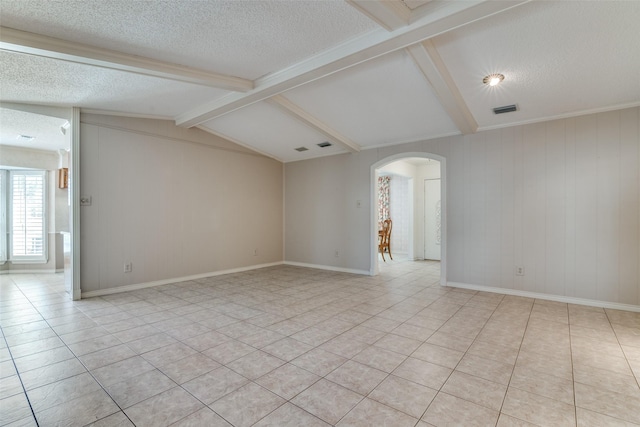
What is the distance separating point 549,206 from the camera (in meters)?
4.11

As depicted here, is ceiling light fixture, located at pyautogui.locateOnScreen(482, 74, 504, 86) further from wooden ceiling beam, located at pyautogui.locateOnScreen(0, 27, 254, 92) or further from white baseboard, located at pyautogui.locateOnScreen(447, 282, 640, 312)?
white baseboard, located at pyautogui.locateOnScreen(447, 282, 640, 312)

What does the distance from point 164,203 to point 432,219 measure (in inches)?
246

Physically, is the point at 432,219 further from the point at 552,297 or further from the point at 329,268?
the point at 552,297

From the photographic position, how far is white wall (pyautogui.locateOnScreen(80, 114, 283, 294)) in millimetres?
4363

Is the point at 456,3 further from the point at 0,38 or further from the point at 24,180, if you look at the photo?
the point at 24,180

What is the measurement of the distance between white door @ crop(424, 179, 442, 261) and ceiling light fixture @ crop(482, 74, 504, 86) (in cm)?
462

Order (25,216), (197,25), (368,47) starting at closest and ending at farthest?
(197,25), (368,47), (25,216)

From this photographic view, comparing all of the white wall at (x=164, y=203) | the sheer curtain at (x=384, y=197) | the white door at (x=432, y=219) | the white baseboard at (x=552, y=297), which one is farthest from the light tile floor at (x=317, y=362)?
the sheer curtain at (x=384, y=197)

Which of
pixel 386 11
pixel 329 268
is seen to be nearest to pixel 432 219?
pixel 329 268

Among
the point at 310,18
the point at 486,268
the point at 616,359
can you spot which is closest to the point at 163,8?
the point at 310,18

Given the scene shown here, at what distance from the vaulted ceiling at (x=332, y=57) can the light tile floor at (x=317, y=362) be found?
101 inches

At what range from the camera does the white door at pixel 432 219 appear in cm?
778

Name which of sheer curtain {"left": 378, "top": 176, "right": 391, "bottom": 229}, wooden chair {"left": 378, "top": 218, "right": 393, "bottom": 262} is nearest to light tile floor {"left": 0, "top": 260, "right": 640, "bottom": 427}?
wooden chair {"left": 378, "top": 218, "right": 393, "bottom": 262}

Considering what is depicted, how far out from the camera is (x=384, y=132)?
5051mm
